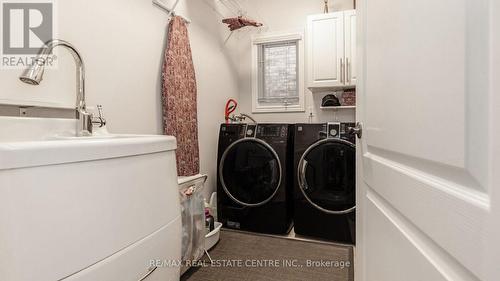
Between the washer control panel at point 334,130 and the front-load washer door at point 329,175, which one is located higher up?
the washer control panel at point 334,130

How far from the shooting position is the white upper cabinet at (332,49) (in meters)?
2.42

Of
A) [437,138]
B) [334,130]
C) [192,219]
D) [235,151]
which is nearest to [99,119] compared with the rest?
[192,219]

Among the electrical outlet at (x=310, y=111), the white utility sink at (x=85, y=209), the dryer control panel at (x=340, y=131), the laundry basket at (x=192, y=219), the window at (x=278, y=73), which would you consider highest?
the window at (x=278, y=73)

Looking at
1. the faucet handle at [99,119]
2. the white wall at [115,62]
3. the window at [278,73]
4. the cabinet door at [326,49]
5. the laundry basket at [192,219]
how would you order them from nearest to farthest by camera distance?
1. the white wall at [115,62]
2. the faucet handle at [99,119]
3. the laundry basket at [192,219]
4. the cabinet door at [326,49]
5. the window at [278,73]

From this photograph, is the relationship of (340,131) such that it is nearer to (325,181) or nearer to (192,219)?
(325,181)

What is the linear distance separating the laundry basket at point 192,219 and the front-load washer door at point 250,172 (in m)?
0.66

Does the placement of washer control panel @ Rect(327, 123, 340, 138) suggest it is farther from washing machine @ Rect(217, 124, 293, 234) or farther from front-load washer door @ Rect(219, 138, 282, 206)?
front-load washer door @ Rect(219, 138, 282, 206)

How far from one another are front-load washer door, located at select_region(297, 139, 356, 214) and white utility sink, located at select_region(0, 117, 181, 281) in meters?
1.53

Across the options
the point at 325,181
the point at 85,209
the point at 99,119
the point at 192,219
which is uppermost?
the point at 99,119

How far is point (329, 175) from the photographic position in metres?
2.20

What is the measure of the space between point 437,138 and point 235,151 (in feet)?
6.71

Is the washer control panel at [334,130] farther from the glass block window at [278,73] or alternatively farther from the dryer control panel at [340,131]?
the glass block window at [278,73]

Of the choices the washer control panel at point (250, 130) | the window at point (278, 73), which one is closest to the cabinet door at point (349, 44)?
the window at point (278, 73)

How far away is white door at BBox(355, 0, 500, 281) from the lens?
1.18 feet
